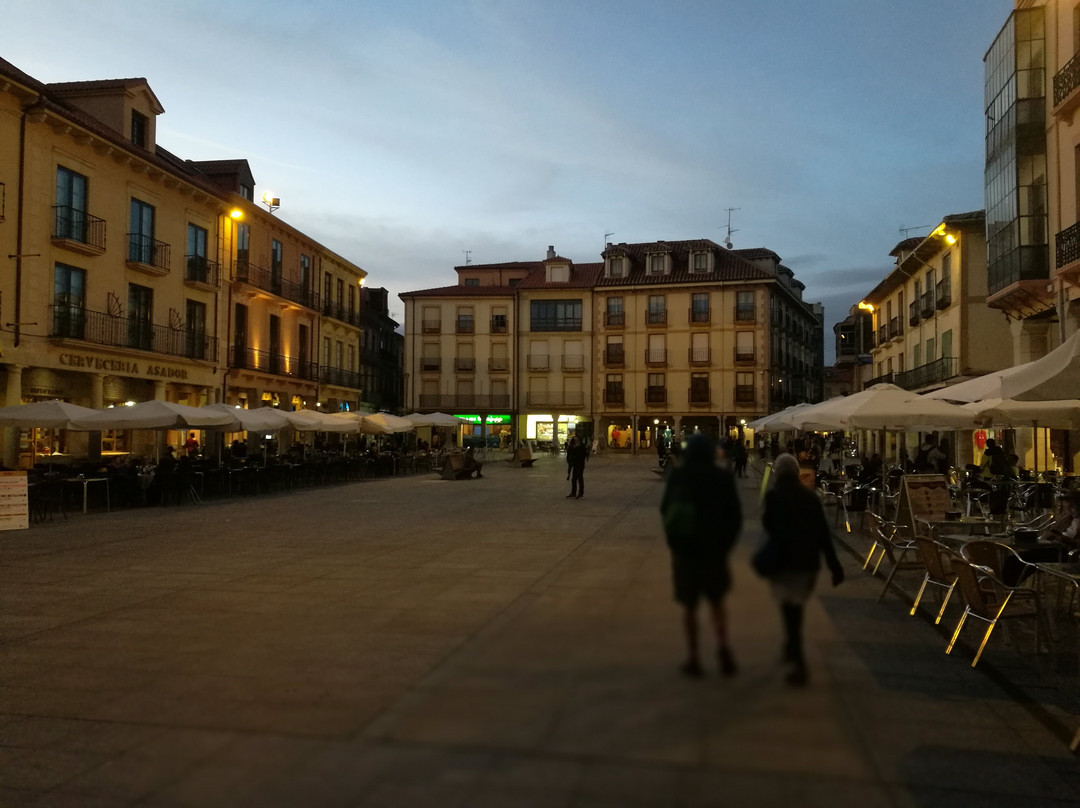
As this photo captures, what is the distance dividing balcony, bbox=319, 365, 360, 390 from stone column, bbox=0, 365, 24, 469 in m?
22.6

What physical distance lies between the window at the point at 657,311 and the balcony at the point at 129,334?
36044 mm

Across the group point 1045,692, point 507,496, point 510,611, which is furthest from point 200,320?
point 510,611

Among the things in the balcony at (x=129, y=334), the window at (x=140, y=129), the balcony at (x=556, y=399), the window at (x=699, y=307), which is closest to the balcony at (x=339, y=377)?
the balcony at (x=129, y=334)

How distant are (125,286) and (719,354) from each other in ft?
141

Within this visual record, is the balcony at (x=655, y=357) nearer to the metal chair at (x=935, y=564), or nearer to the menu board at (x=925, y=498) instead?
the menu board at (x=925, y=498)

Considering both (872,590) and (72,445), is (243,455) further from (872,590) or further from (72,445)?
(872,590)

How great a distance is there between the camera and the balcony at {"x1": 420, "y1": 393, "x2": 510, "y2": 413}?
65188 mm

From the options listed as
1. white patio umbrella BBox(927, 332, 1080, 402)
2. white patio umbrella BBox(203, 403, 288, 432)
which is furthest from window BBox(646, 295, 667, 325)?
white patio umbrella BBox(927, 332, 1080, 402)

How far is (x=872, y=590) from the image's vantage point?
916cm

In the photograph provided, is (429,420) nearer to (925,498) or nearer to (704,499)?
(925,498)

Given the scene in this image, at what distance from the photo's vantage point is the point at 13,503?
14.9 meters

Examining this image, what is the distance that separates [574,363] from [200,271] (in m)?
36.0

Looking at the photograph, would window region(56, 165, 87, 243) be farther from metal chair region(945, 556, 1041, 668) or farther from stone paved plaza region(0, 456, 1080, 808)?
metal chair region(945, 556, 1041, 668)

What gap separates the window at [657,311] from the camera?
6222 centimetres
